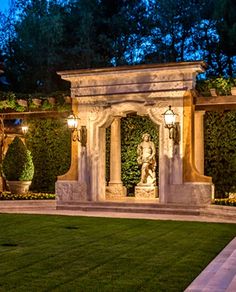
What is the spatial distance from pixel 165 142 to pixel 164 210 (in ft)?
6.17

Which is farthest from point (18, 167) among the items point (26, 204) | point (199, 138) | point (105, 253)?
point (105, 253)

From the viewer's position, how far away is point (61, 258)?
309 inches

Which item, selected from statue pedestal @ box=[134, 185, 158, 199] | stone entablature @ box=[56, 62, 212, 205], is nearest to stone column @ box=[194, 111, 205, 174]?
stone entablature @ box=[56, 62, 212, 205]

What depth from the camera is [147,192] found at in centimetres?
1739

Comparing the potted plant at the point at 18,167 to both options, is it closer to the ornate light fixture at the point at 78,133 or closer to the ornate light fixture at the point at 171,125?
the ornate light fixture at the point at 78,133

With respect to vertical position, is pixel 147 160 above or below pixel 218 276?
above

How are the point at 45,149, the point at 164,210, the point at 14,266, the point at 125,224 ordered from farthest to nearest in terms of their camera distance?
the point at 45,149 → the point at 164,210 → the point at 125,224 → the point at 14,266

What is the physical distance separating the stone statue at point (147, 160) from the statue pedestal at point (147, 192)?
154 millimetres

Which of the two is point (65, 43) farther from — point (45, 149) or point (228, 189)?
point (228, 189)

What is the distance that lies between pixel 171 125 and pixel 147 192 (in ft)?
10.7

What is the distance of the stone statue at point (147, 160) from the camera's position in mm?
17266

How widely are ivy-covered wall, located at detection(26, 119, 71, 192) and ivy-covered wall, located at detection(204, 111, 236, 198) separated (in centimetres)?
494

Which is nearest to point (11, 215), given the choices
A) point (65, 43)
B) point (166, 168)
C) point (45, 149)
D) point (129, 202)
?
point (129, 202)

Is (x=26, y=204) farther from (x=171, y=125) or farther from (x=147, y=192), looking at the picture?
(x=171, y=125)
